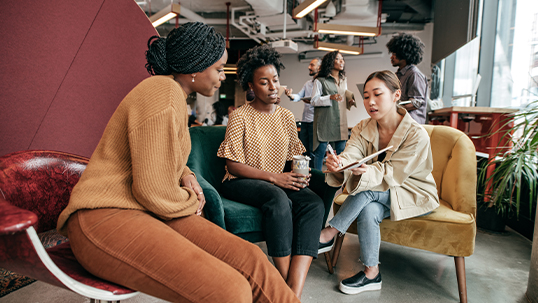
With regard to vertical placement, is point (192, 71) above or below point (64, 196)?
above

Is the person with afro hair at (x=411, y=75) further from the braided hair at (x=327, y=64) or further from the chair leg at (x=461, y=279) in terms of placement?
the chair leg at (x=461, y=279)

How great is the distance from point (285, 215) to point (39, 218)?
986 millimetres

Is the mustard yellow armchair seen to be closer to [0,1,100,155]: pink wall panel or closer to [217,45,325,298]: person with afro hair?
[217,45,325,298]: person with afro hair

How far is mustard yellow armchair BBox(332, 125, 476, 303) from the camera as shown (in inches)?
63.9

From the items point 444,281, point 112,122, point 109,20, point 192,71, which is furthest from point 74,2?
point 444,281

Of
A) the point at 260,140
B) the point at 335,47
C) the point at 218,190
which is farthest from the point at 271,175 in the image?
the point at 335,47

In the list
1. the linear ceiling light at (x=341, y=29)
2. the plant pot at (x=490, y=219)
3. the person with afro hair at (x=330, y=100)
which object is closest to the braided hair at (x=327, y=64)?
the person with afro hair at (x=330, y=100)

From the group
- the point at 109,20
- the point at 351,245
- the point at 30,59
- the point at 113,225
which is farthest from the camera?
the point at 351,245

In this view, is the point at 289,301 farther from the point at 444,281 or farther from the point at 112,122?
the point at 444,281

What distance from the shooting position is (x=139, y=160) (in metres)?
0.92

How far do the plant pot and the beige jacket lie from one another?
4.89 ft

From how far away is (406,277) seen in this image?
6.32ft

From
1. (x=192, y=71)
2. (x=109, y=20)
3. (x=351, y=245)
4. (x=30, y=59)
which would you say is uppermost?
(x=109, y=20)

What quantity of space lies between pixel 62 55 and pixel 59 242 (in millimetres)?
1277
